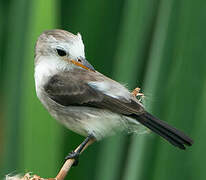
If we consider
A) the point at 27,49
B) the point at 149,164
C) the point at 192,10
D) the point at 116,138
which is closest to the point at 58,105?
the point at 116,138

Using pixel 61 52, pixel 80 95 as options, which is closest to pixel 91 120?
pixel 80 95

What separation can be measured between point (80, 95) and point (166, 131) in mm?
469

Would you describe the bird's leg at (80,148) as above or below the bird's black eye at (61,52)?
below

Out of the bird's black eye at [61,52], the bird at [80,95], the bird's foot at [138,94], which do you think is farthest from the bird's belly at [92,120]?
the bird's black eye at [61,52]

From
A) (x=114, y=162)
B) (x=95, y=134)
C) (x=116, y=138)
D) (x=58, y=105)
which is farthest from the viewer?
(x=58, y=105)

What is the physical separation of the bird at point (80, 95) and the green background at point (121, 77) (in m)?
0.08

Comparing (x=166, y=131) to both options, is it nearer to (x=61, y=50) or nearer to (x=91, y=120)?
(x=91, y=120)

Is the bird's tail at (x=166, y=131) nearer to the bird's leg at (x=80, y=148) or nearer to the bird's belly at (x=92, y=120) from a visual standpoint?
the bird's belly at (x=92, y=120)

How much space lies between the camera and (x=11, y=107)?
4.30ft

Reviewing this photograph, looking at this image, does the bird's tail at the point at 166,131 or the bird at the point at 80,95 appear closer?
the bird's tail at the point at 166,131

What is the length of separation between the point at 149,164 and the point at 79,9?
661 mm

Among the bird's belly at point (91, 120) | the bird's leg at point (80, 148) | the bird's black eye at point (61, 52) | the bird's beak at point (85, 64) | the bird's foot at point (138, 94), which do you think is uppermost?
the bird's black eye at point (61, 52)

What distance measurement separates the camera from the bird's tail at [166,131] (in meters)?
1.25

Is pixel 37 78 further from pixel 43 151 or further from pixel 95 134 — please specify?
pixel 43 151
